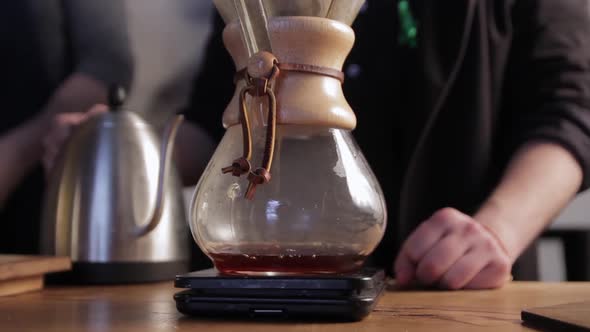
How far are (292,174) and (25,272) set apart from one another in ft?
1.04

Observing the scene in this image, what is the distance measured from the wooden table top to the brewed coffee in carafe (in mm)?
48

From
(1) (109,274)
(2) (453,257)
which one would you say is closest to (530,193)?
(2) (453,257)

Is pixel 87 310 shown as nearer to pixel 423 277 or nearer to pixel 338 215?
pixel 338 215

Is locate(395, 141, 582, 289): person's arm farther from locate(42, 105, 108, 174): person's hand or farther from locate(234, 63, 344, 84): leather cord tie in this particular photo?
locate(42, 105, 108, 174): person's hand

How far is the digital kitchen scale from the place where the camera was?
385mm

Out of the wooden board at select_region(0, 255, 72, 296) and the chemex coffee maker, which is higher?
the chemex coffee maker

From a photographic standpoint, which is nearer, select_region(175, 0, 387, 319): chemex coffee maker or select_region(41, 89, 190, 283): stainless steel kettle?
select_region(175, 0, 387, 319): chemex coffee maker

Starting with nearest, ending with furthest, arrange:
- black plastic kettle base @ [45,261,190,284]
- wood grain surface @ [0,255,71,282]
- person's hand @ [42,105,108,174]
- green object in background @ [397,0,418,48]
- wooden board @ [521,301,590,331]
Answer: wooden board @ [521,301,590,331], wood grain surface @ [0,255,71,282], black plastic kettle base @ [45,261,190,284], person's hand @ [42,105,108,174], green object in background @ [397,0,418,48]

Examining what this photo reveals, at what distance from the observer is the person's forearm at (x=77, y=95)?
1240 millimetres

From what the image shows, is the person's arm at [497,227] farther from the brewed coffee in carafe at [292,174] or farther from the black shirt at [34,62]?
the black shirt at [34,62]

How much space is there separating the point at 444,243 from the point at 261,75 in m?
0.30

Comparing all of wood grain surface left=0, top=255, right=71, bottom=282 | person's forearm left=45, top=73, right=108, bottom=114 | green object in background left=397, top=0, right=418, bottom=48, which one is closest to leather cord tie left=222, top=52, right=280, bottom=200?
wood grain surface left=0, top=255, right=71, bottom=282

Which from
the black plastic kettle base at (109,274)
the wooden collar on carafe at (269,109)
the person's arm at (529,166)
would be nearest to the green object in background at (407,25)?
the person's arm at (529,166)

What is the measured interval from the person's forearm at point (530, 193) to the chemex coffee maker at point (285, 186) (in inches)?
14.8
